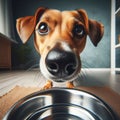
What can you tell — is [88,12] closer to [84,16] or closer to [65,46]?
[84,16]

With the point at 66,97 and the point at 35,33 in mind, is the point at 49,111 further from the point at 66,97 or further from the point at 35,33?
the point at 35,33

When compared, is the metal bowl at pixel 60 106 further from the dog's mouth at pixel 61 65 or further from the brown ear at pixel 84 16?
the brown ear at pixel 84 16

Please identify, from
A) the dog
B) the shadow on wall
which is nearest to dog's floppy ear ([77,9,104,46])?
the dog

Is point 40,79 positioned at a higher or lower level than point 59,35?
lower

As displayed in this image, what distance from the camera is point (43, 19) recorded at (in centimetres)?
57

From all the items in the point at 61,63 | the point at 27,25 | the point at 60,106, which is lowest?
the point at 60,106

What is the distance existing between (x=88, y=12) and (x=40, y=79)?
0.84 ft

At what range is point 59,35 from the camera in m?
0.57

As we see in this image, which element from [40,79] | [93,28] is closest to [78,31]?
[93,28]

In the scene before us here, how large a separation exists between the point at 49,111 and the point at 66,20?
257mm


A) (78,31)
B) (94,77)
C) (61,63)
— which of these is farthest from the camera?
(94,77)

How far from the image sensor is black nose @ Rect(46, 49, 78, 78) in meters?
0.47

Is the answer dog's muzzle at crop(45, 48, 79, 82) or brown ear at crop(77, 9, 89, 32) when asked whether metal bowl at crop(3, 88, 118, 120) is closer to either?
dog's muzzle at crop(45, 48, 79, 82)

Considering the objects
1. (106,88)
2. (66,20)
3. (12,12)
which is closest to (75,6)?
(66,20)
